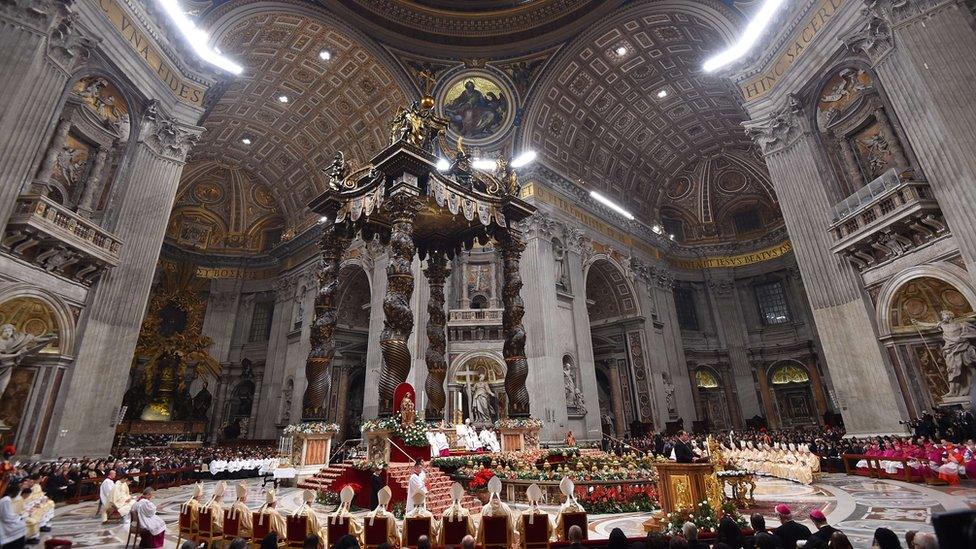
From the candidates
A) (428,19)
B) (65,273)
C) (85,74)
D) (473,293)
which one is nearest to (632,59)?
(428,19)

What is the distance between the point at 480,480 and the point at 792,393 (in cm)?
2130

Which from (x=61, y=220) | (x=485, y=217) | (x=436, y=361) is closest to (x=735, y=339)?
(x=485, y=217)

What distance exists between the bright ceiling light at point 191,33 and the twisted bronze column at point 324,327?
852 cm

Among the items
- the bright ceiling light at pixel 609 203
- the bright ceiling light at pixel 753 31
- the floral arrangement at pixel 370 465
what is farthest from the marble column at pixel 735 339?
the floral arrangement at pixel 370 465

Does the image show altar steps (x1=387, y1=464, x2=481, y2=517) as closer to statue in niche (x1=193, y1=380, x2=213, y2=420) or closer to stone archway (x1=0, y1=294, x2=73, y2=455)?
stone archway (x1=0, y1=294, x2=73, y2=455)

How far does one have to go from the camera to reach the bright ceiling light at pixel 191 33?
40.7 ft

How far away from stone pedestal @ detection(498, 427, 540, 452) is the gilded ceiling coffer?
0.47m

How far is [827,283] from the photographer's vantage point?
11125mm

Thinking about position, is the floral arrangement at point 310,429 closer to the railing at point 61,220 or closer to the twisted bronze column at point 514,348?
the twisted bronze column at point 514,348

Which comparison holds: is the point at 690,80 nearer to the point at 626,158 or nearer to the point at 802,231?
the point at 626,158

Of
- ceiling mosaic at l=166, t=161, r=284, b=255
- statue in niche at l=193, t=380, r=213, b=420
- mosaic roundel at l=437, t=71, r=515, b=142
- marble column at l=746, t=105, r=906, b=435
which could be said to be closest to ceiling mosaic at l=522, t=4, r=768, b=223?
mosaic roundel at l=437, t=71, r=515, b=142

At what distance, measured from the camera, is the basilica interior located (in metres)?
8.84

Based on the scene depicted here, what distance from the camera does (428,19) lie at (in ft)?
61.7

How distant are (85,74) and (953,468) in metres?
19.0
